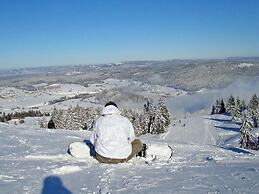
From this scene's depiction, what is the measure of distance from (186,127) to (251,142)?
40515mm

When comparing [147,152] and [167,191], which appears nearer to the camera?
[167,191]

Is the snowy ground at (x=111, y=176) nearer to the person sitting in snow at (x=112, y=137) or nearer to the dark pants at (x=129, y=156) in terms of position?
the dark pants at (x=129, y=156)

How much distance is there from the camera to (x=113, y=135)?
399 inches

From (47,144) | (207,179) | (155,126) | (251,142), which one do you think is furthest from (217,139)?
(207,179)

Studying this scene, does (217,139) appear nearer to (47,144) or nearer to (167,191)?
(47,144)

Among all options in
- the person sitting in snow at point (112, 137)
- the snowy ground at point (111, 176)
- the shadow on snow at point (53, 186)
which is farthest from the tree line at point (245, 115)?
the shadow on snow at point (53, 186)

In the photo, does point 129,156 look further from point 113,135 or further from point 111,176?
point 111,176

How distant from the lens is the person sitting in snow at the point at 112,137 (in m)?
10.2

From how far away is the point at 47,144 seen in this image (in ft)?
51.1

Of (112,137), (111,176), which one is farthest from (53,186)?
(112,137)

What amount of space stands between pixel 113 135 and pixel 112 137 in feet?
0.21

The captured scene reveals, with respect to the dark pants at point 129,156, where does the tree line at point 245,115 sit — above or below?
below

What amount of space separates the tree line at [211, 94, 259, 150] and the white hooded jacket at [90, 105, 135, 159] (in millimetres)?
47019

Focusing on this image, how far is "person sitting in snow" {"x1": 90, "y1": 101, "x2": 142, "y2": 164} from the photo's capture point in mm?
10156
